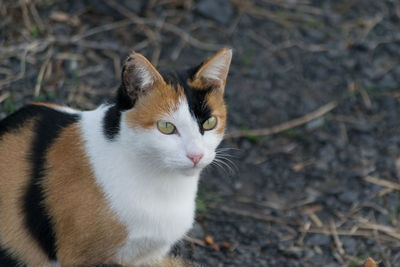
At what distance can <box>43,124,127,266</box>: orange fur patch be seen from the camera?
2.14 metres

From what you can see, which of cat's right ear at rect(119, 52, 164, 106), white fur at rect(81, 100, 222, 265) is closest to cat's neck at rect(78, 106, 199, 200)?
white fur at rect(81, 100, 222, 265)

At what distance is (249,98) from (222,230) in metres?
1.22

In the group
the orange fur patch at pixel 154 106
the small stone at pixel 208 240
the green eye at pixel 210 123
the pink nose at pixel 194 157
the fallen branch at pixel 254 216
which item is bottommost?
the fallen branch at pixel 254 216

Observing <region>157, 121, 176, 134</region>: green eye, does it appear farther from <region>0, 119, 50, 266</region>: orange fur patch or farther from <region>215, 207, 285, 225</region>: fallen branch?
<region>215, 207, 285, 225</region>: fallen branch

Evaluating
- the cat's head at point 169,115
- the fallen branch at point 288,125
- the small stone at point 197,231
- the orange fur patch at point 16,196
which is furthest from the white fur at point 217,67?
the fallen branch at point 288,125

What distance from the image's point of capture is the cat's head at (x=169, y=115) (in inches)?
80.0

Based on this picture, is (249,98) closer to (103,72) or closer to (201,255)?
(103,72)

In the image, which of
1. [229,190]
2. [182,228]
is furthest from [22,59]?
[182,228]

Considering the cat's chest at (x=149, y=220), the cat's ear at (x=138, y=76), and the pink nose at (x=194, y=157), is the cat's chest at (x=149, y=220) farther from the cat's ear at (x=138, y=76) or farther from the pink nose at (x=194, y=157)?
the cat's ear at (x=138, y=76)

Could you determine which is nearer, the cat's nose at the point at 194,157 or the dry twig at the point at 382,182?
the cat's nose at the point at 194,157

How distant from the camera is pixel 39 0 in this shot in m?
3.93

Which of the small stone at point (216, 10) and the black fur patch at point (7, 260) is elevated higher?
the small stone at point (216, 10)

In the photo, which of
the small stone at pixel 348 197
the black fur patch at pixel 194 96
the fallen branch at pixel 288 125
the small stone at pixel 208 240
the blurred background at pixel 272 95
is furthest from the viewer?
the fallen branch at pixel 288 125

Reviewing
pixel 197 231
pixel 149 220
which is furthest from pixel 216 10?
pixel 149 220
